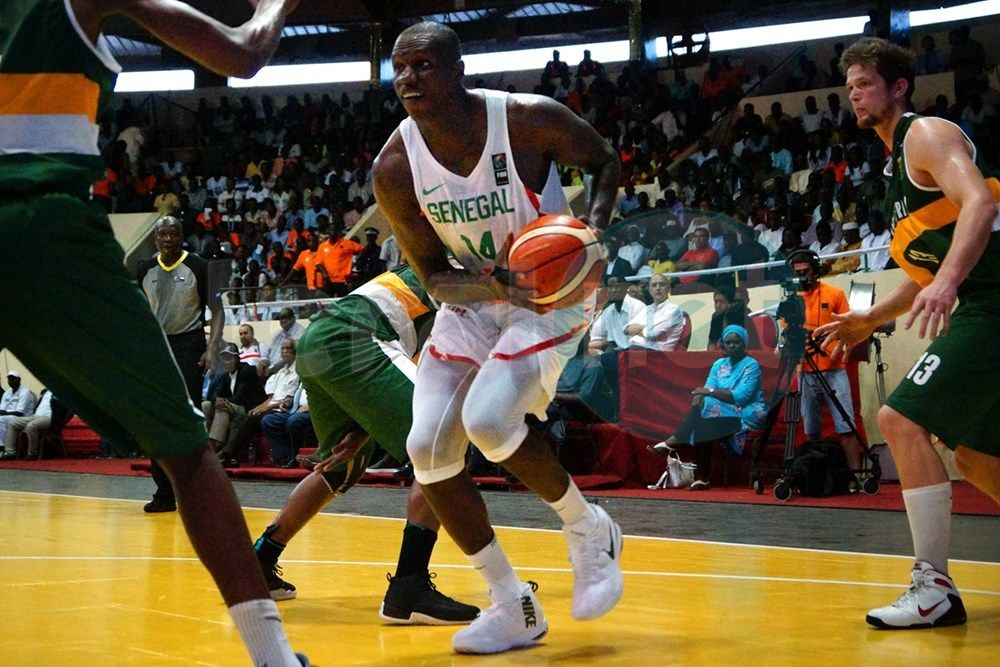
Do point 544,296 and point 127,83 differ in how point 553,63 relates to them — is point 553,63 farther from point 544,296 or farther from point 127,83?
point 544,296

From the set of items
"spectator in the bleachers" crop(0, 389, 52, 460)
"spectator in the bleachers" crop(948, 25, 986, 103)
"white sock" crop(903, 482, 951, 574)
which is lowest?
"spectator in the bleachers" crop(0, 389, 52, 460)

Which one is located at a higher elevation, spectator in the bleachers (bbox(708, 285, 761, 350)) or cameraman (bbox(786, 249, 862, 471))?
spectator in the bleachers (bbox(708, 285, 761, 350))

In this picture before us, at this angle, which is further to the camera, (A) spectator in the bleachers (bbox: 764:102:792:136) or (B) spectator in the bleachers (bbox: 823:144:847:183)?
(A) spectator in the bleachers (bbox: 764:102:792:136)

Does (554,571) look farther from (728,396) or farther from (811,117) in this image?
(811,117)

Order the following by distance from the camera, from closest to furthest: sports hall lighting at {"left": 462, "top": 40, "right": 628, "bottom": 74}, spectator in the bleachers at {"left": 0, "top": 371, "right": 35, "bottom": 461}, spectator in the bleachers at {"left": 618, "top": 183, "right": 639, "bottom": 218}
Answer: spectator in the bleachers at {"left": 618, "top": 183, "right": 639, "bottom": 218} < spectator in the bleachers at {"left": 0, "top": 371, "right": 35, "bottom": 461} < sports hall lighting at {"left": 462, "top": 40, "right": 628, "bottom": 74}

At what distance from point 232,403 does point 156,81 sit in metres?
18.3

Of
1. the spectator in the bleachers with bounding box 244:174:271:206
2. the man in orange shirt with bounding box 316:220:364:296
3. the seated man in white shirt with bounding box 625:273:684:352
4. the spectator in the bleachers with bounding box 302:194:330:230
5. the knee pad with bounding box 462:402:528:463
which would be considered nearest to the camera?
the knee pad with bounding box 462:402:528:463

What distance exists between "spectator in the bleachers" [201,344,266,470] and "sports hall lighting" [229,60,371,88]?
54.8ft

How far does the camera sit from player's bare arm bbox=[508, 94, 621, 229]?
12.8 ft

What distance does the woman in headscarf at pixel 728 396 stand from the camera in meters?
5.64

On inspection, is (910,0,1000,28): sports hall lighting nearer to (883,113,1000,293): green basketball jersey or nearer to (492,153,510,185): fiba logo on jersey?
(883,113,1000,293): green basketball jersey

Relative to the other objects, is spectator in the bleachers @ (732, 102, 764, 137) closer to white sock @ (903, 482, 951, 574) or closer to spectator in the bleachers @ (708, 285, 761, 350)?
spectator in the bleachers @ (708, 285, 761, 350)

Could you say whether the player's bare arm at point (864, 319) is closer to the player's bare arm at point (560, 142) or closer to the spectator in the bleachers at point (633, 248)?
the spectator in the bleachers at point (633, 248)

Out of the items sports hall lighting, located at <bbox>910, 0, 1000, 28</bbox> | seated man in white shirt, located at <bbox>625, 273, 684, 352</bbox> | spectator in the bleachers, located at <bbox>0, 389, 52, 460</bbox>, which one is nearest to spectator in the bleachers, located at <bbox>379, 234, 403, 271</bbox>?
spectator in the bleachers, located at <bbox>0, 389, 52, 460</bbox>
